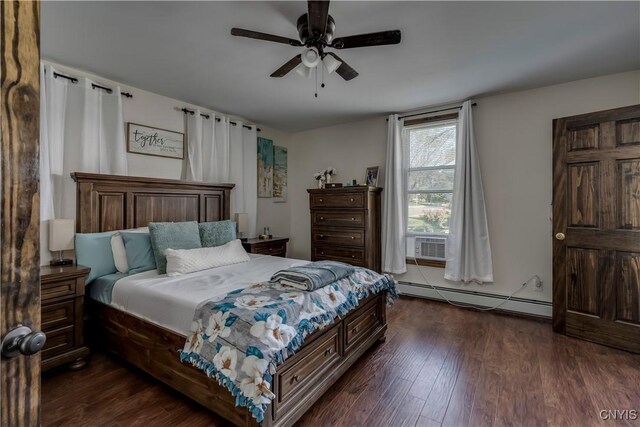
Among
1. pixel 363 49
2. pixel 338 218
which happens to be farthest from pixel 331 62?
pixel 338 218

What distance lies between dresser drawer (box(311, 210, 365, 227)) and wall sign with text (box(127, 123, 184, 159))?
1948 mm

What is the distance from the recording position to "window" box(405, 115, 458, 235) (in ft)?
12.4

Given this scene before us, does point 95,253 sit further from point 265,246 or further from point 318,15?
point 318,15

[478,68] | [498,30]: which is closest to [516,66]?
[478,68]

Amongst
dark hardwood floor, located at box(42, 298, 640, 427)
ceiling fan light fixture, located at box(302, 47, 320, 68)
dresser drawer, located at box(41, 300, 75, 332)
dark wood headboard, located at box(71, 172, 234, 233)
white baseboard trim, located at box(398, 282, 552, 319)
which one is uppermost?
ceiling fan light fixture, located at box(302, 47, 320, 68)

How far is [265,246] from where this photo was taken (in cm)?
405

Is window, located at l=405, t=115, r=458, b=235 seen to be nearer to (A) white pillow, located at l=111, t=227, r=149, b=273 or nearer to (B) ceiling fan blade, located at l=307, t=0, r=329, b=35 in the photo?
(B) ceiling fan blade, located at l=307, t=0, r=329, b=35

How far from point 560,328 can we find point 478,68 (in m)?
2.64

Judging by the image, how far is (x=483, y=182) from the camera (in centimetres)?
354

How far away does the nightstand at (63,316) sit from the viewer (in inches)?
83.4

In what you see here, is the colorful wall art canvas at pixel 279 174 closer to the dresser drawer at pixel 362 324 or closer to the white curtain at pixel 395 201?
the white curtain at pixel 395 201

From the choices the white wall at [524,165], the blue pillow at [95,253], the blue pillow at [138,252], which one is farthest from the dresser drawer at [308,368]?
the white wall at [524,165]

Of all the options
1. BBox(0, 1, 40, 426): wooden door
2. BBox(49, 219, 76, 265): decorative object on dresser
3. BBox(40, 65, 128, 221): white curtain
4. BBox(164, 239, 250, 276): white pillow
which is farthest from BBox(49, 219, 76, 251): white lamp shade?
BBox(0, 1, 40, 426): wooden door

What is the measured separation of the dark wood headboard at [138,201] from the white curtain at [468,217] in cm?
298
